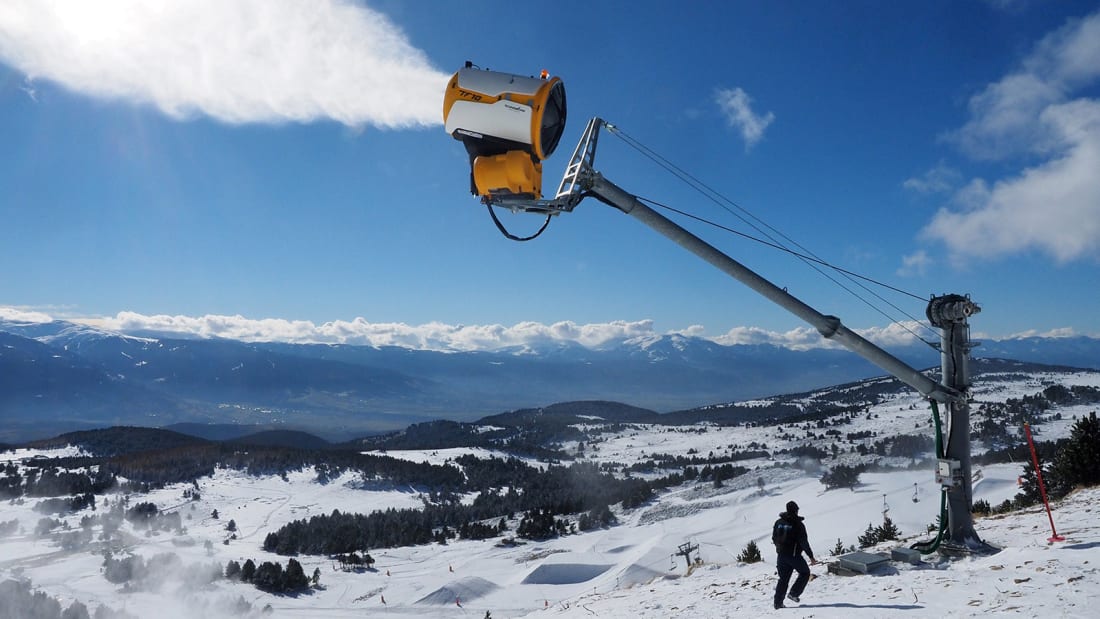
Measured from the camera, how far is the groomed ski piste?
28.5 ft

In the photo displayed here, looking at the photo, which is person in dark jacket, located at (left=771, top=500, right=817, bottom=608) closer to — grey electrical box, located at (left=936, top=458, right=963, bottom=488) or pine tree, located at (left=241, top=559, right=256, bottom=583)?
grey electrical box, located at (left=936, top=458, right=963, bottom=488)

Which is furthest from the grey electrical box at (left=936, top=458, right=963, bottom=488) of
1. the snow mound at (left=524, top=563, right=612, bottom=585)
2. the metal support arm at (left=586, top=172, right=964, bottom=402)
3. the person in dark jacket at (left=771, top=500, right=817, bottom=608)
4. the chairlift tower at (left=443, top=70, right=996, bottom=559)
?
the snow mound at (left=524, top=563, right=612, bottom=585)

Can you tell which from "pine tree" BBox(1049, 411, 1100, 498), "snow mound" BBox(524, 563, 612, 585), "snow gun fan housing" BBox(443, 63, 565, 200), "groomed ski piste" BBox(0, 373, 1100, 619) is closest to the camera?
"snow gun fan housing" BBox(443, 63, 565, 200)

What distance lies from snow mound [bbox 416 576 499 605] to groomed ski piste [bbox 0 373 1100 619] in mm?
99

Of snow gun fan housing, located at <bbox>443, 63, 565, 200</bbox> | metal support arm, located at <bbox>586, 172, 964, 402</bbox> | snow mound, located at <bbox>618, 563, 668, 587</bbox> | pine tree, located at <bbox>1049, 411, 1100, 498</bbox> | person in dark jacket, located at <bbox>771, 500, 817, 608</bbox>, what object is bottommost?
snow mound, located at <bbox>618, 563, 668, 587</bbox>

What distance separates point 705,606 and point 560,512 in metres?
47.5

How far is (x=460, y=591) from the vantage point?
3111 cm

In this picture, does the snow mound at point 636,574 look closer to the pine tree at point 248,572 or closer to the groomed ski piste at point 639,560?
the groomed ski piste at point 639,560

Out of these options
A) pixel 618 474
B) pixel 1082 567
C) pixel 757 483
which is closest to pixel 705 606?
pixel 1082 567

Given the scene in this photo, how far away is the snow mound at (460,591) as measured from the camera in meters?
30.4

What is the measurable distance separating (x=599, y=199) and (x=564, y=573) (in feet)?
95.3

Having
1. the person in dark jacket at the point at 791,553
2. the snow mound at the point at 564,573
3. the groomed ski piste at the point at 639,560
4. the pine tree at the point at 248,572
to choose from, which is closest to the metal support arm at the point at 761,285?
the groomed ski piste at the point at 639,560

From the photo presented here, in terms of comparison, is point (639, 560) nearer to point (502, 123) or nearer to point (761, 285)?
point (761, 285)

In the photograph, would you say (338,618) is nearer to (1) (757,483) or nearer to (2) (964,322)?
(2) (964,322)
